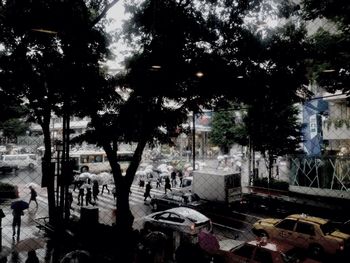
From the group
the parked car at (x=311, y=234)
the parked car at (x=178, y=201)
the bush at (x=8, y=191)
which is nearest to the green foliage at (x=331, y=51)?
the parked car at (x=311, y=234)

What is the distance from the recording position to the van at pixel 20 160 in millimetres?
39706

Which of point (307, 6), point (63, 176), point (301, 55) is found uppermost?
point (307, 6)

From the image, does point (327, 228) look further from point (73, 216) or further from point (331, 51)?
point (73, 216)

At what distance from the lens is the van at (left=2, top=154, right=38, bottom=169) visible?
3971 cm

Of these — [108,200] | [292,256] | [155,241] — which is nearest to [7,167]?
[108,200]

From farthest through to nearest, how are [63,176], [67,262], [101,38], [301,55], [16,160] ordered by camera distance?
1. [16,160]
2. [101,38]
3. [301,55]
4. [63,176]
5. [67,262]

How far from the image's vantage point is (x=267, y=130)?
938 inches

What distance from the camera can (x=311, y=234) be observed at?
12.3 metres

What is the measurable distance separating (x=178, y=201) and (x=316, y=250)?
806 cm

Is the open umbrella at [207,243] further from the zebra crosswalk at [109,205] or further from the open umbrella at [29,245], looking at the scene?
the zebra crosswalk at [109,205]

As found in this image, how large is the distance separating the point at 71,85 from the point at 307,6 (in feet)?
33.7

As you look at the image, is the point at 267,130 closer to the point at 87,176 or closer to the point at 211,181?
the point at 211,181

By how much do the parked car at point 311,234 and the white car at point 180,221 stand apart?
2518 mm

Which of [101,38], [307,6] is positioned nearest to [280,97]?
[307,6]
